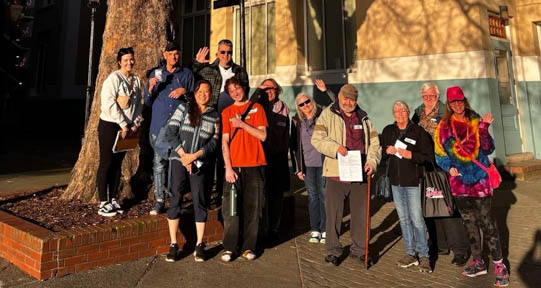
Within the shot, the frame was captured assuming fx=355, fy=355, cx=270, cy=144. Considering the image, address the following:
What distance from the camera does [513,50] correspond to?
1017 cm

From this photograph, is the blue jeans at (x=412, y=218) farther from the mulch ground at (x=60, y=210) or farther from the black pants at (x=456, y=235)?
the mulch ground at (x=60, y=210)

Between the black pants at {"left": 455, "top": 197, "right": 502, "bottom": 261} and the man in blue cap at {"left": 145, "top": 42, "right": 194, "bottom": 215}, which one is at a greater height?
the man in blue cap at {"left": 145, "top": 42, "right": 194, "bottom": 215}

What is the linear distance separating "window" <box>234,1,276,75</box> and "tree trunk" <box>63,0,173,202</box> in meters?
7.42

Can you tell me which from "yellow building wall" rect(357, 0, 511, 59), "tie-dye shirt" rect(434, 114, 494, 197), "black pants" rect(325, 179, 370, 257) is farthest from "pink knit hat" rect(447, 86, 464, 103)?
"yellow building wall" rect(357, 0, 511, 59)

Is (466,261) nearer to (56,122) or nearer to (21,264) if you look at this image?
(21,264)

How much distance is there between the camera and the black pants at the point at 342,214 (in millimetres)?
3898

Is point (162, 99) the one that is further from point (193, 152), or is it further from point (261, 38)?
point (261, 38)

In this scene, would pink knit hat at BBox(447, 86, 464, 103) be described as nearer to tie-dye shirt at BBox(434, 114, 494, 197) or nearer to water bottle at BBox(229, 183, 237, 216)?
tie-dye shirt at BBox(434, 114, 494, 197)

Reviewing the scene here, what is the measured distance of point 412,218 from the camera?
12.4 ft

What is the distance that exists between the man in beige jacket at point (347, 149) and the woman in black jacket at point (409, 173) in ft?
0.69

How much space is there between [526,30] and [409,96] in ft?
13.6

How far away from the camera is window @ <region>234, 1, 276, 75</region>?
12.6m

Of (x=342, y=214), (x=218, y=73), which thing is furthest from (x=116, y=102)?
(x=342, y=214)

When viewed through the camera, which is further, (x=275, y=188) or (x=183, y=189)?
(x=275, y=188)
